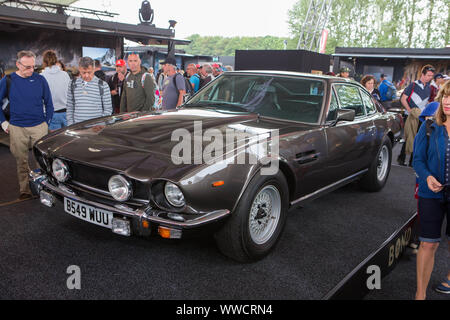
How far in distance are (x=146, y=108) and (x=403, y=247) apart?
3.94 meters

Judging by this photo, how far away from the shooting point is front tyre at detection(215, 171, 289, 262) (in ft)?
8.71

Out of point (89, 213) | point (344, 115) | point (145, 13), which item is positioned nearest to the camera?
point (89, 213)

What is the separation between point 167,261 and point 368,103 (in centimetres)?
333

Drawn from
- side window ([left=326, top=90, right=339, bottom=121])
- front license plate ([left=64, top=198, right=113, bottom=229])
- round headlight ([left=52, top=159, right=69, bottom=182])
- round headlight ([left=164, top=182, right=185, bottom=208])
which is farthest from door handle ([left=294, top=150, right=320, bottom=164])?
round headlight ([left=52, top=159, right=69, bottom=182])

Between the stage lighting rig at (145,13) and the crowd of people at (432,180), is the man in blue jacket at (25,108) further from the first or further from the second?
the stage lighting rig at (145,13)

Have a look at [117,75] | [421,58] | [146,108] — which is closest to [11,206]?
[146,108]

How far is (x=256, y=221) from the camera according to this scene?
295cm

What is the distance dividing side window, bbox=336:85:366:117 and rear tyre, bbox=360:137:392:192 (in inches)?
28.5

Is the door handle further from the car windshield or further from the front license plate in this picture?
the front license plate

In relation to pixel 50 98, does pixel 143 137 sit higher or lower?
lower

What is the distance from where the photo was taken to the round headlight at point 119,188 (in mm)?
2514

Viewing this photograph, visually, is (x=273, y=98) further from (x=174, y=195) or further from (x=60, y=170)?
(x=60, y=170)

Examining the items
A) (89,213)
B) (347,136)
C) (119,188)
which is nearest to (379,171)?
(347,136)

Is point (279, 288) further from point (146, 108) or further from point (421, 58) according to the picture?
point (421, 58)
